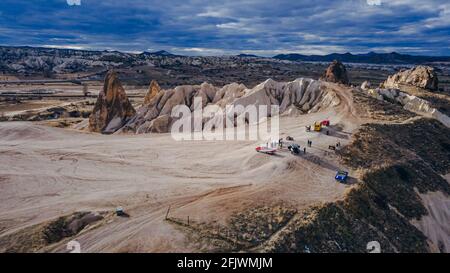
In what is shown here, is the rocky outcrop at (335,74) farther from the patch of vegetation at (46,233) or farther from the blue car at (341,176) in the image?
the patch of vegetation at (46,233)

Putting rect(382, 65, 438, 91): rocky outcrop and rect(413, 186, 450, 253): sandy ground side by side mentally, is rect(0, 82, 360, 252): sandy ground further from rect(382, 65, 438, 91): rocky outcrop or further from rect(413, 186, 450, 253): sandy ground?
rect(382, 65, 438, 91): rocky outcrop

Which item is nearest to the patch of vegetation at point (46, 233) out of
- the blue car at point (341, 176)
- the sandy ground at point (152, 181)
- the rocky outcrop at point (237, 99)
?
the sandy ground at point (152, 181)

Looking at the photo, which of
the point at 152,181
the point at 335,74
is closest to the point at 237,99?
the point at 152,181

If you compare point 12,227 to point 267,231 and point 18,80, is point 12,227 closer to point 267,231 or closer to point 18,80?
point 267,231

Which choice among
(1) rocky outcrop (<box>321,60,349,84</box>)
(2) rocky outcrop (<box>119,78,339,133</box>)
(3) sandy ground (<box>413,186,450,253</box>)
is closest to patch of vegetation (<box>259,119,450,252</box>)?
(3) sandy ground (<box>413,186,450,253</box>)
